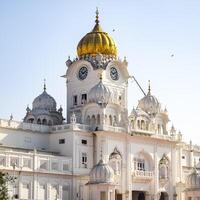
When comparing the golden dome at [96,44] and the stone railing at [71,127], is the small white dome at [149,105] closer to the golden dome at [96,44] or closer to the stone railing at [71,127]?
the golden dome at [96,44]

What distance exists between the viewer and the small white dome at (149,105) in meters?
73.1

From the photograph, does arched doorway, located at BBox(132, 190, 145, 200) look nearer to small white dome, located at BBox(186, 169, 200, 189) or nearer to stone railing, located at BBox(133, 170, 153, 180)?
stone railing, located at BBox(133, 170, 153, 180)

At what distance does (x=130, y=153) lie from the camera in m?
67.3

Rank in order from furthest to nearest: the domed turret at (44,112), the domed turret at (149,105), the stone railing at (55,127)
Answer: the domed turret at (149,105)
the domed turret at (44,112)
the stone railing at (55,127)

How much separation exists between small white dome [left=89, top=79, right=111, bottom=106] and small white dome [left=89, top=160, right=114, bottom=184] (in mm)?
7066

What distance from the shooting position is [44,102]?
2803 inches

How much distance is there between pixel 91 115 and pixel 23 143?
7274 millimetres

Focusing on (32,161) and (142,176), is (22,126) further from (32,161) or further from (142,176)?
(142,176)

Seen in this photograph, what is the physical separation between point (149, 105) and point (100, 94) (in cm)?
800

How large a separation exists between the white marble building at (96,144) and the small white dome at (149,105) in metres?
0.04

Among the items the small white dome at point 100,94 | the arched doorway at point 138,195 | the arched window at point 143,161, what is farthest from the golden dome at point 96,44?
the arched doorway at point 138,195

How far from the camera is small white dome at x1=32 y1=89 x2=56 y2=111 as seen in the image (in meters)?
71.1

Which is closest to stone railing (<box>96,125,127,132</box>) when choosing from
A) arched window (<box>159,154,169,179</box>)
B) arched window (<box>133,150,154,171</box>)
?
arched window (<box>133,150,154,171</box>)

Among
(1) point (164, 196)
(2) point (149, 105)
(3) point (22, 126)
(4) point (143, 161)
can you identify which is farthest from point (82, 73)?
(1) point (164, 196)
